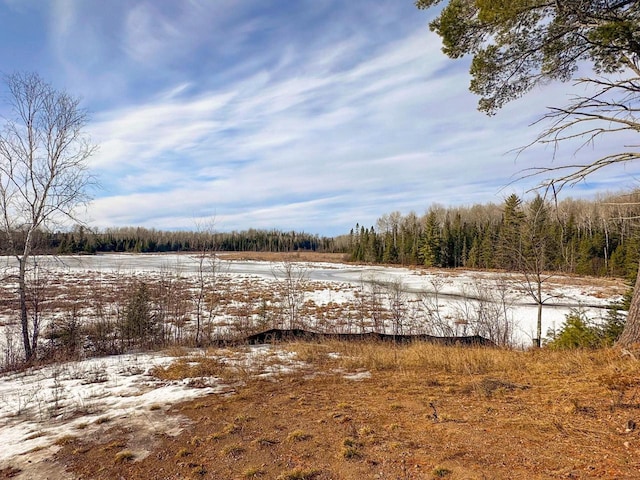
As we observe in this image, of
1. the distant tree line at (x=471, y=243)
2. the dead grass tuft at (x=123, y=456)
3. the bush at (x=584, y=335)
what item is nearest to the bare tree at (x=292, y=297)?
the bush at (x=584, y=335)

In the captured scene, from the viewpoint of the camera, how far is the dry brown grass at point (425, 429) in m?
3.13

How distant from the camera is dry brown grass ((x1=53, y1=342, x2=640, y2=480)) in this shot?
3.13 m

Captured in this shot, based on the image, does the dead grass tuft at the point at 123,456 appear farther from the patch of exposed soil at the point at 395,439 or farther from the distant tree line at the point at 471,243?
the distant tree line at the point at 471,243

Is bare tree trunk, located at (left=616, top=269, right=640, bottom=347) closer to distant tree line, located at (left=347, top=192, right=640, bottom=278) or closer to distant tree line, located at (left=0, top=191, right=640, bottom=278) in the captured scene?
distant tree line, located at (left=0, top=191, right=640, bottom=278)

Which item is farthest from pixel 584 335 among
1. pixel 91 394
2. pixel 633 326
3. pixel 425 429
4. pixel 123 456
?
pixel 91 394

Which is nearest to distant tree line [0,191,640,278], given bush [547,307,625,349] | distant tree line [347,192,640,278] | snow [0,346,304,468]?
distant tree line [347,192,640,278]

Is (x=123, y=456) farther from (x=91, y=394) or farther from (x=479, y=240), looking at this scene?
(x=479, y=240)

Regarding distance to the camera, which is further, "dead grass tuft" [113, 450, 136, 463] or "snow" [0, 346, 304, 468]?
"snow" [0, 346, 304, 468]

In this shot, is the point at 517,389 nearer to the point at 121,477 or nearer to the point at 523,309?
the point at 121,477

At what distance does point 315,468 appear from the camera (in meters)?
3.41

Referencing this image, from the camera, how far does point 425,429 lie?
394cm

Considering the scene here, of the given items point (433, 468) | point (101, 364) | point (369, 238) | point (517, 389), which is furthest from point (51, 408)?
point (369, 238)

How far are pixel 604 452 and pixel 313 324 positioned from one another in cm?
1401

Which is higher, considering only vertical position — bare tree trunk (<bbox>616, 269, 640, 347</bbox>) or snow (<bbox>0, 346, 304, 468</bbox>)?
bare tree trunk (<bbox>616, 269, 640, 347</bbox>)
